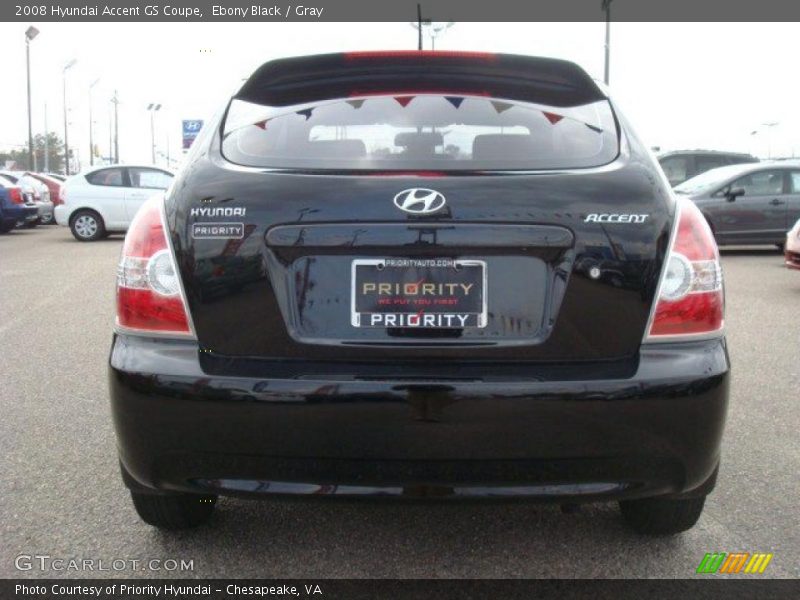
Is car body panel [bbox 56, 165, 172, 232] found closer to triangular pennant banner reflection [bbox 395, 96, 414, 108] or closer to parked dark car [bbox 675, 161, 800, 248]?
parked dark car [bbox 675, 161, 800, 248]

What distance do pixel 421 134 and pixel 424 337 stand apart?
734mm

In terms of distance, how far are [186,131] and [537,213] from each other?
2264 cm

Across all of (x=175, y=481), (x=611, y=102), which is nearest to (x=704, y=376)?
(x=611, y=102)

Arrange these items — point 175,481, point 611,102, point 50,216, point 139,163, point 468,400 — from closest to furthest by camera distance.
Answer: point 468,400
point 175,481
point 611,102
point 139,163
point 50,216

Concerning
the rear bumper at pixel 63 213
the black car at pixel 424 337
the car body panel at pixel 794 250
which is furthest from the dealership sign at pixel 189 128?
the black car at pixel 424 337

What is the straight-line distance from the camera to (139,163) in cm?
1806

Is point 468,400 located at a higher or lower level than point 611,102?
Result: lower

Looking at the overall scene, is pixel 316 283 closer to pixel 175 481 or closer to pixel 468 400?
pixel 468 400

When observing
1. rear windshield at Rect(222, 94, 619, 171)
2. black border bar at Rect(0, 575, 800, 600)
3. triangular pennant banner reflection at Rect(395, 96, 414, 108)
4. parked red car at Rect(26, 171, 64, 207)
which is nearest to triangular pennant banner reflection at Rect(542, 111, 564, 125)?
rear windshield at Rect(222, 94, 619, 171)

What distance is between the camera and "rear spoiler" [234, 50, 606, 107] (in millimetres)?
2844

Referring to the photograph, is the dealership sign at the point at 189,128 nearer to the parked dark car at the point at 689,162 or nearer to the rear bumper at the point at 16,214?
the rear bumper at the point at 16,214

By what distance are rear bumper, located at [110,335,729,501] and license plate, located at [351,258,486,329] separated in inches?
5.3

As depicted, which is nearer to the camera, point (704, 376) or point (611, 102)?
point (704, 376)

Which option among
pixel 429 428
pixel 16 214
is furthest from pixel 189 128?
pixel 429 428
